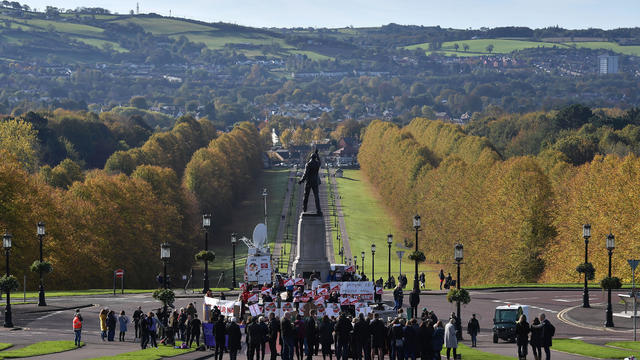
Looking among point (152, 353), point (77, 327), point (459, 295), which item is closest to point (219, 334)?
point (152, 353)

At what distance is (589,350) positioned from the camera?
179 feet

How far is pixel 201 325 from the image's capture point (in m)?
58.5

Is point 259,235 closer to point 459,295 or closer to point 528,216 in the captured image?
point 459,295

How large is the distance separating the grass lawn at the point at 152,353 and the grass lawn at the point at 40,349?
3756 mm

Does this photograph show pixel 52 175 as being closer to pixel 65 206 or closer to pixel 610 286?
pixel 65 206

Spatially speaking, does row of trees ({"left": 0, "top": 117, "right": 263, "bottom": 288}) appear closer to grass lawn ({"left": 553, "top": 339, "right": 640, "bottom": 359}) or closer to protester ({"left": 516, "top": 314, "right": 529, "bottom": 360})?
grass lawn ({"left": 553, "top": 339, "right": 640, "bottom": 359})

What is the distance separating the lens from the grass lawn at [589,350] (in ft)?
173

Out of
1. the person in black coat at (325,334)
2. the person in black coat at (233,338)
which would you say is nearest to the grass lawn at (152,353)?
the person in black coat at (233,338)

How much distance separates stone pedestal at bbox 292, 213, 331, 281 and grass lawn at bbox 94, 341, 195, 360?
18.1m

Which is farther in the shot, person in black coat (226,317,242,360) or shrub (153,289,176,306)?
shrub (153,289,176,306)

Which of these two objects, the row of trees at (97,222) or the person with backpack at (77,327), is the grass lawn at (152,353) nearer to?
the person with backpack at (77,327)

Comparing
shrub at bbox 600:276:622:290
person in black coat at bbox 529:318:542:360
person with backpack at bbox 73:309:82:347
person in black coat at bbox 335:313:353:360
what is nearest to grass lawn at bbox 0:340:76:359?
person with backpack at bbox 73:309:82:347

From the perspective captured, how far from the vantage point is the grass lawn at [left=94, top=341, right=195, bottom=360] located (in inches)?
2004

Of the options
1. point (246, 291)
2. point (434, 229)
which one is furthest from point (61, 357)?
point (434, 229)
